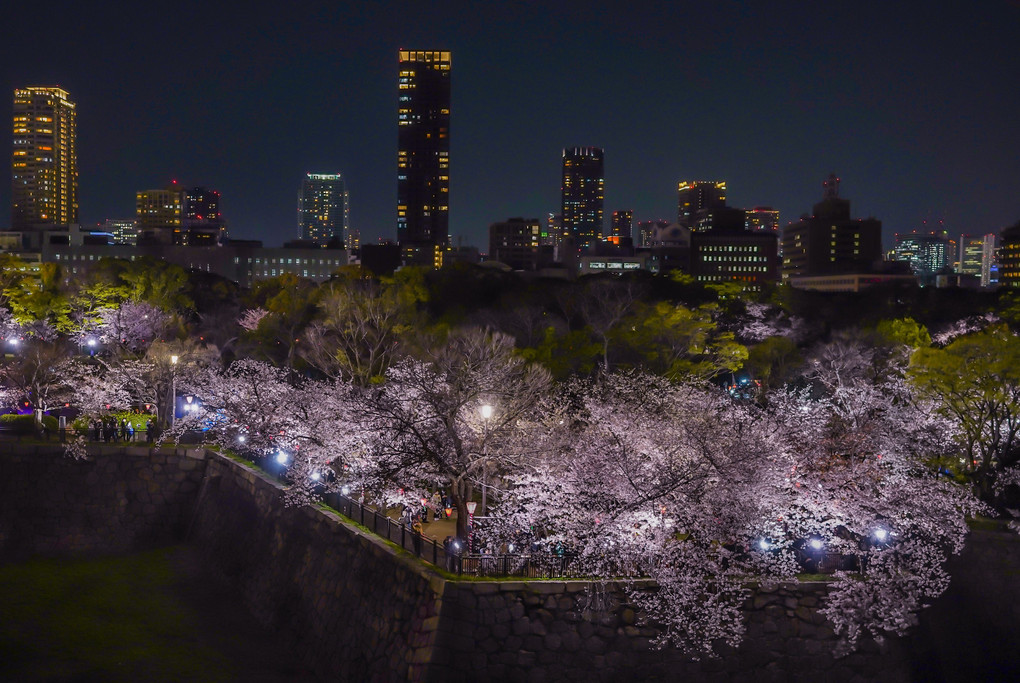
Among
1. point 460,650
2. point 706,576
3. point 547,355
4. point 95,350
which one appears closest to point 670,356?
point 547,355

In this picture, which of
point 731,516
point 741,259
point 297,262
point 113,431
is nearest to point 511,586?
point 731,516

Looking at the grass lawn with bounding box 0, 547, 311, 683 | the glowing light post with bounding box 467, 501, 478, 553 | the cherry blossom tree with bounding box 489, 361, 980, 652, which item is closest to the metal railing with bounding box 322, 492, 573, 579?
the cherry blossom tree with bounding box 489, 361, 980, 652

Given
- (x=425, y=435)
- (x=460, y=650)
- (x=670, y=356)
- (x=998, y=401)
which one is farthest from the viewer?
(x=670, y=356)

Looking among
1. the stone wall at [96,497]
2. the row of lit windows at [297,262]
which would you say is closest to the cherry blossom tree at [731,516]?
the stone wall at [96,497]

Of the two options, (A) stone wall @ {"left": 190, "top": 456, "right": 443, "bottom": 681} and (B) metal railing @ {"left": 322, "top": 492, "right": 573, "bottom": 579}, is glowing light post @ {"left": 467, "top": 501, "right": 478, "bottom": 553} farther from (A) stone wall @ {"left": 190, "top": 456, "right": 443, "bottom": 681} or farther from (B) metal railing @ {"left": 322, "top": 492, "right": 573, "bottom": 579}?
(A) stone wall @ {"left": 190, "top": 456, "right": 443, "bottom": 681}

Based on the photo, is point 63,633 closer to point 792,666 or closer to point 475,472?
point 475,472
